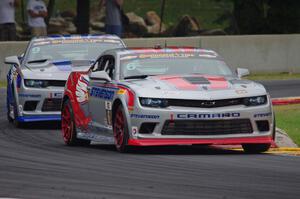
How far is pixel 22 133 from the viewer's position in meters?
18.5

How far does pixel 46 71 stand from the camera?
19484mm

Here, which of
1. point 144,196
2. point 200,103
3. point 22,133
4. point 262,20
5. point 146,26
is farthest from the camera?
point 146,26

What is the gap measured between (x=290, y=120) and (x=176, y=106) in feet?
16.5

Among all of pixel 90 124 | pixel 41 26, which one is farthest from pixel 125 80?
pixel 41 26

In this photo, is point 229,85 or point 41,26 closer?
point 229,85

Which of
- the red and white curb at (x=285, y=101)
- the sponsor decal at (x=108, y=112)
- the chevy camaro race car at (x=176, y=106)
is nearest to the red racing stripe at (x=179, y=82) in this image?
the chevy camaro race car at (x=176, y=106)

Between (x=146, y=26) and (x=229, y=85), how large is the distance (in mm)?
32262

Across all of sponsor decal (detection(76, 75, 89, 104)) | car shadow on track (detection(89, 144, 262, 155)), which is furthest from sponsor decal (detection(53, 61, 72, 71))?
car shadow on track (detection(89, 144, 262, 155))

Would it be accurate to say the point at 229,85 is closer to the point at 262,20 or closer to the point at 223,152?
the point at 223,152

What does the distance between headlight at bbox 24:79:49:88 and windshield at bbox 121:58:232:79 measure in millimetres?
4097

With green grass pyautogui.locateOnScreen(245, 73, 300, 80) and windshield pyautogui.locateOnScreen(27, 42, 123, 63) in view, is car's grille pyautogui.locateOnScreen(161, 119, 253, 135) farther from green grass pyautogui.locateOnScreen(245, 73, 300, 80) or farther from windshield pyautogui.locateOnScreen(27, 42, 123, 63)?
green grass pyautogui.locateOnScreen(245, 73, 300, 80)

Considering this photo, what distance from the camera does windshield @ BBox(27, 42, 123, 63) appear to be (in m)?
20.4

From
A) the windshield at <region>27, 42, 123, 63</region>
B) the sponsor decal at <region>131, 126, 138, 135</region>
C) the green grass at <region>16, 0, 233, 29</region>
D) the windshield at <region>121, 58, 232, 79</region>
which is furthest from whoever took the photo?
the green grass at <region>16, 0, 233, 29</region>

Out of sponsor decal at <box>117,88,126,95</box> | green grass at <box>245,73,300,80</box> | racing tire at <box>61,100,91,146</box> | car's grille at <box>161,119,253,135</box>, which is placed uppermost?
sponsor decal at <box>117,88,126,95</box>
